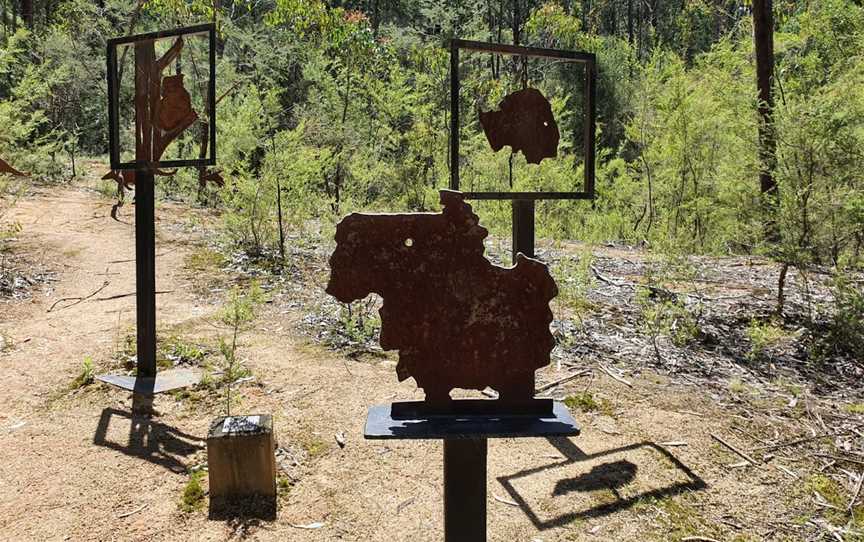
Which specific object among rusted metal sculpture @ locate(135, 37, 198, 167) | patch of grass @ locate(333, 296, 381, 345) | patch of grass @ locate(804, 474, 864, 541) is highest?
rusted metal sculpture @ locate(135, 37, 198, 167)

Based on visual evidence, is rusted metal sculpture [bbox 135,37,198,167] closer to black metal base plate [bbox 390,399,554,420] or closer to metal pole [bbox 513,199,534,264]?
metal pole [bbox 513,199,534,264]

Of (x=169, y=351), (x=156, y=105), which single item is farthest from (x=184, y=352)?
(x=156, y=105)

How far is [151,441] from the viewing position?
3.67 metres

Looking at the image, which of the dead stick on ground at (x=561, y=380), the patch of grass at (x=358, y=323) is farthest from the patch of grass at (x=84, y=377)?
the dead stick on ground at (x=561, y=380)

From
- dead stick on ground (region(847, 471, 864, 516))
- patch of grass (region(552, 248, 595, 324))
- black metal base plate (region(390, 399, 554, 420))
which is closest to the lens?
Answer: black metal base plate (region(390, 399, 554, 420))

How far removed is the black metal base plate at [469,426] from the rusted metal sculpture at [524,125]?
68.1 inches

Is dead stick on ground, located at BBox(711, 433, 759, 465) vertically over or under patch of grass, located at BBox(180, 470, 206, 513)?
over

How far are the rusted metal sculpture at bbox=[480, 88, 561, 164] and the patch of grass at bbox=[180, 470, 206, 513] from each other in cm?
230

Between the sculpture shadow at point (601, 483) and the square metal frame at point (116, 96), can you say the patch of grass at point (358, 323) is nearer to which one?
the square metal frame at point (116, 96)

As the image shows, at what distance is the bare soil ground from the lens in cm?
297

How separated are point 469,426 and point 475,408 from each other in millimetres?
125

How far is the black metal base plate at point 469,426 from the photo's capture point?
2.03m

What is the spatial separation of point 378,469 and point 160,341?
8.85ft

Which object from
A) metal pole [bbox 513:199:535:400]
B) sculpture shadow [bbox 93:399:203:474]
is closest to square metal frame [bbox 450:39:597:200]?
metal pole [bbox 513:199:535:400]
